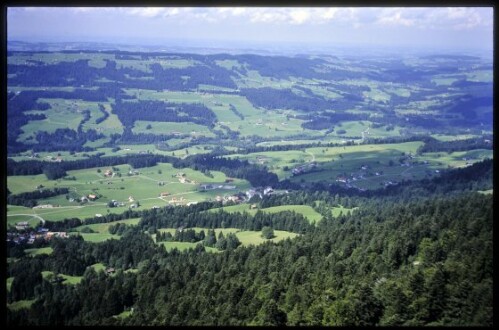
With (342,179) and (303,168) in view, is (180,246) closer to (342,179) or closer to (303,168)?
(342,179)

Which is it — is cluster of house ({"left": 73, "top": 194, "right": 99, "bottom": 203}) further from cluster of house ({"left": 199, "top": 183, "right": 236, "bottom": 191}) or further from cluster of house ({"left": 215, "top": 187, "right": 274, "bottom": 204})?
cluster of house ({"left": 215, "top": 187, "right": 274, "bottom": 204})

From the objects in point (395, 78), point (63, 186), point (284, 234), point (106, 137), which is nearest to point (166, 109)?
point (106, 137)

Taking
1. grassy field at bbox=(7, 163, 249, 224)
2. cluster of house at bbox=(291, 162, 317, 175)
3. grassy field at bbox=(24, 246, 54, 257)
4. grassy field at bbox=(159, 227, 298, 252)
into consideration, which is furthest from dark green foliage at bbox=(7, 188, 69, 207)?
cluster of house at bbox=(291, 162, 317, 175)

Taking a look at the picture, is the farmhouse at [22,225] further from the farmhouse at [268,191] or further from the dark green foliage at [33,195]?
the farmhouse at [268,191]

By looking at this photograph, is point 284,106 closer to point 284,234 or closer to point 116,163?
point 116,163

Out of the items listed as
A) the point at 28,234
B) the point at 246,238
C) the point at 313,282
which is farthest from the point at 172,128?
the point at 313,282
